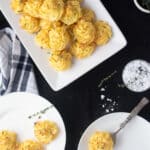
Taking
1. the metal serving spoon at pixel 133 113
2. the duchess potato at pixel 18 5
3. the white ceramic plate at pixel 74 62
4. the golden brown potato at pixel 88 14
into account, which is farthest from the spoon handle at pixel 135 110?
the duchess potato at pixel 18 5

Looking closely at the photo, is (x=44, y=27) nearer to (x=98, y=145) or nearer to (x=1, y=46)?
(x=1, y=46)

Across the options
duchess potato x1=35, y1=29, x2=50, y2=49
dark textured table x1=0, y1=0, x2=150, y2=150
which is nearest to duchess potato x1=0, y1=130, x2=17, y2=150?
dark textured table x1=0, y1=0, x2=150, y2=150

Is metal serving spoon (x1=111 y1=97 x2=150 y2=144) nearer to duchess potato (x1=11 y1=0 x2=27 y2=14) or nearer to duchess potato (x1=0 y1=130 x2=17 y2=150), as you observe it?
duchess potato (x1=0 y1=130 x2=17 y2=150)

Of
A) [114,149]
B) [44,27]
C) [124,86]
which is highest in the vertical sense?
[44,27]

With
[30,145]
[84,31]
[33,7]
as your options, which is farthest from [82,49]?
[30,145]

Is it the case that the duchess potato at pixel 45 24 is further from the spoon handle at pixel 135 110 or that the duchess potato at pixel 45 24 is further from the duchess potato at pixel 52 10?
the spoon handle at pixel 135 110

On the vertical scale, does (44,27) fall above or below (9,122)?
above

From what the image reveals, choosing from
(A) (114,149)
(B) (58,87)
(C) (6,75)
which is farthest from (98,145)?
(C) (6,75)
